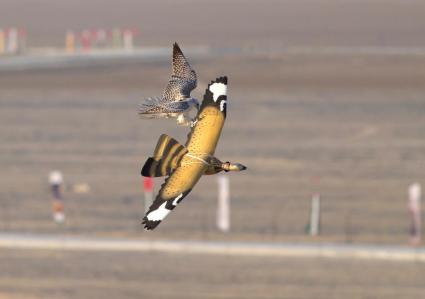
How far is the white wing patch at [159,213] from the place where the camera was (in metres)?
6.41

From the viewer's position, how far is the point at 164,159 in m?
6.49

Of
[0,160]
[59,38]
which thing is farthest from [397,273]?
[59,38]

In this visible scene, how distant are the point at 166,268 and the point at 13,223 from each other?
7.90 meters

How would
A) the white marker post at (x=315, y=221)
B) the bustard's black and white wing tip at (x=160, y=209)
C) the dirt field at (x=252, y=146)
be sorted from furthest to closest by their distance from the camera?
the dirt field at (x=252, y=146) < the white marker post at (x=315, y=221) < the bustard's black and white wing tip at (x=160, y=209)

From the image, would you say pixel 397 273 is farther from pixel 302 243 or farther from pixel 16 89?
pixel 16 89

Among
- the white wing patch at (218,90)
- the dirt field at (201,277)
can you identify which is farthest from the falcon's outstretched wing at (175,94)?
the dirt field at (201,277)

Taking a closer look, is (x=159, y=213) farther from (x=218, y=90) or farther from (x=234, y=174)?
(x=234, y=174)

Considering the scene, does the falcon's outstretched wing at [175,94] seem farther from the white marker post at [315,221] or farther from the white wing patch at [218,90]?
the white marker post at [315,221]

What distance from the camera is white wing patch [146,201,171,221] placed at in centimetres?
641

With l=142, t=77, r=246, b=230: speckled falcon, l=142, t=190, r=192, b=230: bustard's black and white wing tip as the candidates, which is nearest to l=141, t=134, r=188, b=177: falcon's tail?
l=142, t=77, r=246, b=230: speckled falcon

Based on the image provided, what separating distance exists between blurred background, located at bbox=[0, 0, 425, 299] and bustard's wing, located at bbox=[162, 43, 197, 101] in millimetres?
186

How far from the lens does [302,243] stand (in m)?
43.0

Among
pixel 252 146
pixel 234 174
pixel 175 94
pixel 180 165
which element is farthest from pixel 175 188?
pixel 252 146

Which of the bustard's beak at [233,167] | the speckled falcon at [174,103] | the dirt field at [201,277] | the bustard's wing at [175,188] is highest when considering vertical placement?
the speckled falcon at [174,103]
